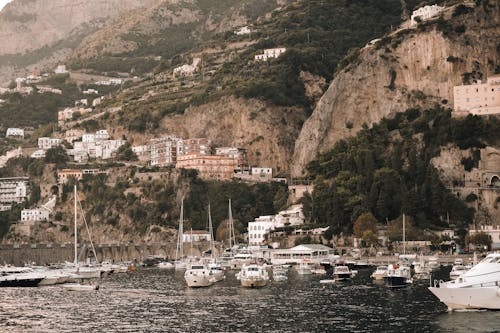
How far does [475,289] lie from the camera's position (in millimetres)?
67750

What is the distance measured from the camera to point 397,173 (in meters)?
138

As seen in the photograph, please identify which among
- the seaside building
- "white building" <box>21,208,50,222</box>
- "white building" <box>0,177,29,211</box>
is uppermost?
the seaside building

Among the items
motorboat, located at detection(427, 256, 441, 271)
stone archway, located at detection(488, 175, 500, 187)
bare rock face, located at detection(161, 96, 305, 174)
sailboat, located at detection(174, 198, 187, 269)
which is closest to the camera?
motorboat, located at detection(427, 256, 441, 271)

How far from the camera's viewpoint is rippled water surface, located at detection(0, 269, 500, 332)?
6575 centimetres

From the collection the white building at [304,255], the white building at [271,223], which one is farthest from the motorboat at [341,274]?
the white building at [271,223]

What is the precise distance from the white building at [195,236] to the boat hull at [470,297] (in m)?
92.0

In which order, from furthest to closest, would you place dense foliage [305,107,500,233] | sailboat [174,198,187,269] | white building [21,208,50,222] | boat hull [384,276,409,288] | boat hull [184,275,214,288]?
white building [21,208,50,222] → sailboat [174,198,187,269] → dense foliage [305,107,500,233] → boat hull [184,275,214,288] → boat hull [384,276,409,288]

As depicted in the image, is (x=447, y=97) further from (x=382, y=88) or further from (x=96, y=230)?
(x=96, y=230)

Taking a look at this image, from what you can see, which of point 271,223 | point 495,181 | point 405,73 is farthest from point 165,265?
point 405,73

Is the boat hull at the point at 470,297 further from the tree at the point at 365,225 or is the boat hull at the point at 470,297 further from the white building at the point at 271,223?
the white building at the point at 271,223

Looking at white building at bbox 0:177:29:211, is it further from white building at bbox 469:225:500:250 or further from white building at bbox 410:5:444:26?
white building at bbox 469:225:500:250

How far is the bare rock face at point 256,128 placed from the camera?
181 metres

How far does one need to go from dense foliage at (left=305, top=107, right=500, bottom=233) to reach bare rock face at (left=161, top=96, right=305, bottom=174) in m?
25.3

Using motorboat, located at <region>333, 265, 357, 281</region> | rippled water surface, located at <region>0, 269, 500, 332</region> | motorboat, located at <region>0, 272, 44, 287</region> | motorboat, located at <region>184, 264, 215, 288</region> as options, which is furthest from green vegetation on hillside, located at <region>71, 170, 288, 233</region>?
motorboat, located at <region>184, 264, 215, 288</region>
